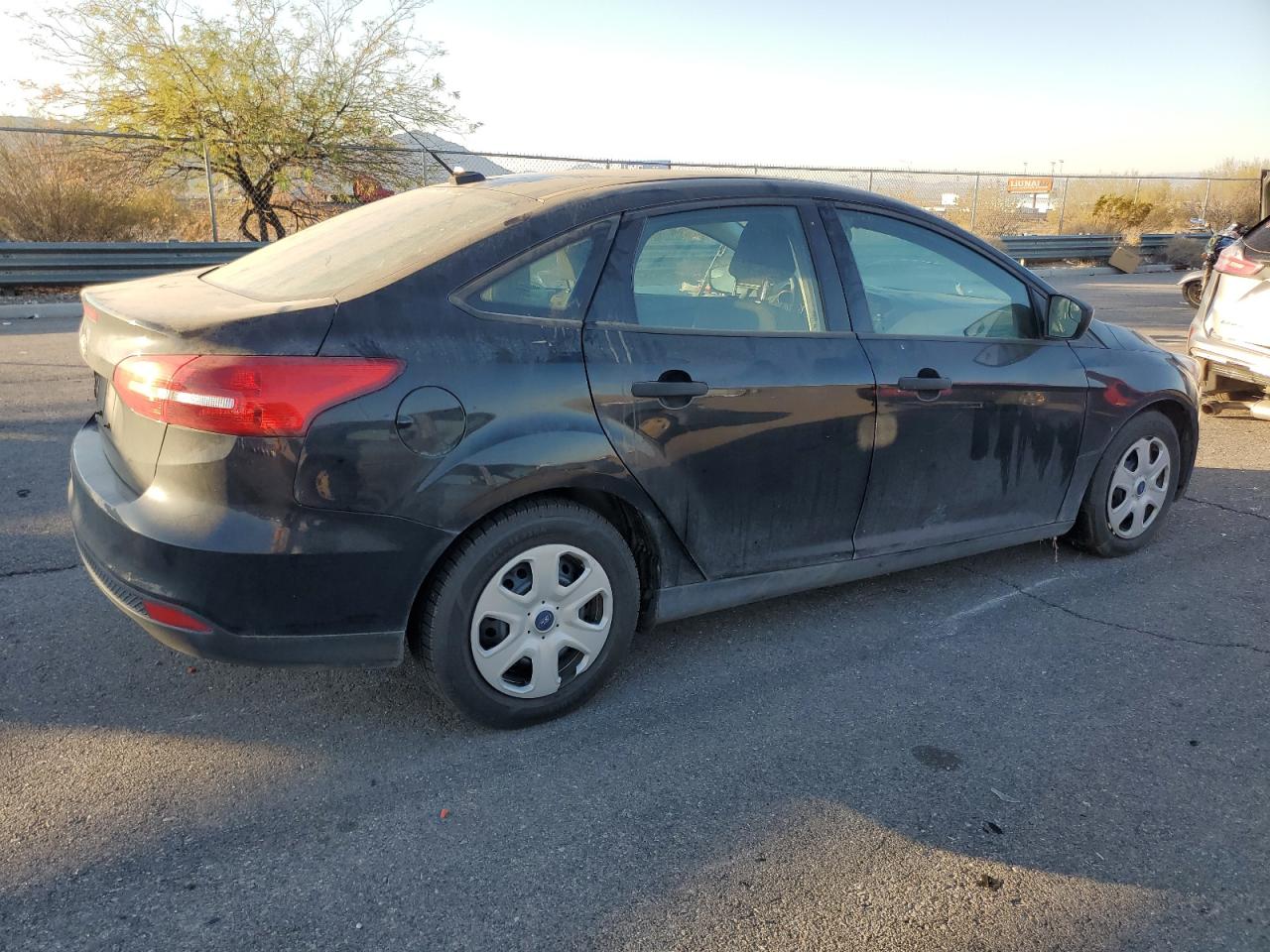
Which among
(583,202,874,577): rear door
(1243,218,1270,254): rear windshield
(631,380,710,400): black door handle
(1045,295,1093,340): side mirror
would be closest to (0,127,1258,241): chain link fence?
(1243,218,1270,254): rear windshield

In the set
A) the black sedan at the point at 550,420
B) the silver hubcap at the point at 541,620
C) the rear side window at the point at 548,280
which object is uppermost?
the rear side window at the point at 548,280

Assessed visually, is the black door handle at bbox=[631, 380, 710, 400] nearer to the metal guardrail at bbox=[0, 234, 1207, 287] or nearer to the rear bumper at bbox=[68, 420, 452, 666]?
the rear bumper at bbox=[68, 420, 452, 666]

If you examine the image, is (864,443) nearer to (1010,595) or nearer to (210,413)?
(1010,595)

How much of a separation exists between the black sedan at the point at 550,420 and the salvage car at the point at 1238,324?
12.2 ft

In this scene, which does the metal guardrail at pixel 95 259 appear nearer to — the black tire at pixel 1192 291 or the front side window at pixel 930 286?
the front side window at pixel 930 286

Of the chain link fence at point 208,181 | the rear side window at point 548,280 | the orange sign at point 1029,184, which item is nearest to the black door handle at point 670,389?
the rear side window at point 548,280

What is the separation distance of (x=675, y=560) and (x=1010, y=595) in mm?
1888

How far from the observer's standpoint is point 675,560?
3.49 meters

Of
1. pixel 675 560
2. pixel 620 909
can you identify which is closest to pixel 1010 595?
pixel 675 560

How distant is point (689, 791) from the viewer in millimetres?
2959

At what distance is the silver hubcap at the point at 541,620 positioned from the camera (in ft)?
10.2

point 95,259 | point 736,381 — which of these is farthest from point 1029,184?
point 736,381

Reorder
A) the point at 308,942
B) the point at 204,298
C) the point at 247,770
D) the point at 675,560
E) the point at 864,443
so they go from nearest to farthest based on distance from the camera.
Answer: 1. the point at 308,942
2. the point at 247,770
3. the point at 204,298
4. the point at 675,560
5. the point at 864,443

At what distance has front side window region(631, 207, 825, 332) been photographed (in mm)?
3410
